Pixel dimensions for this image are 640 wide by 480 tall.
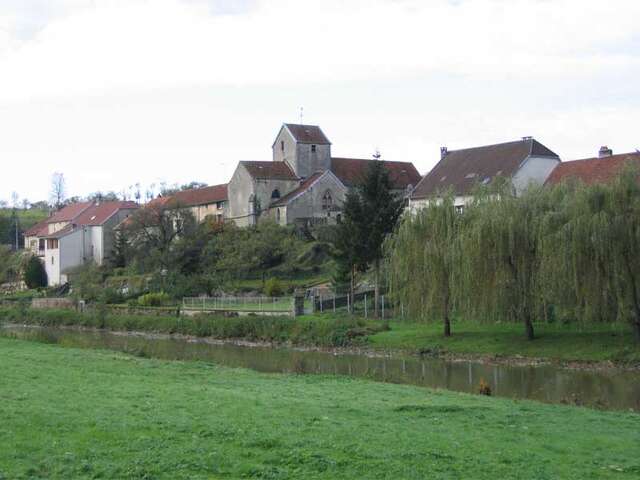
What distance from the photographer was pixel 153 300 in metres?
Answer: 57.6

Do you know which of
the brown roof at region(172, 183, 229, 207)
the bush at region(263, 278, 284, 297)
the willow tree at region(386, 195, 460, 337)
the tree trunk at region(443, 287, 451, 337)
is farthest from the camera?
the brown roof at region(172, 183, 229, 207)

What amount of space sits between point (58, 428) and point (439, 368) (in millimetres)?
20661

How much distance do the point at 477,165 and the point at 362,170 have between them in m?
18.8

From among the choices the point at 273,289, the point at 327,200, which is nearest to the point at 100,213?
the point at 327,200

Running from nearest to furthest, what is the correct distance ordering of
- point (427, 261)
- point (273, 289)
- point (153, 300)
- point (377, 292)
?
point (427, 261) < point (377, 292) < point (273, 289) < point (153, 300)

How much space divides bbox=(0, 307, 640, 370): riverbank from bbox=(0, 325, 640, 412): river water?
1175 millimetres

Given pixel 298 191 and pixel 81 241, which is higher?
pixel 298 191

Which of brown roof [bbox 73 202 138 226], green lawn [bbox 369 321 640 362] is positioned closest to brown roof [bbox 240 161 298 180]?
brown roof [bbox 73 202 138 226]

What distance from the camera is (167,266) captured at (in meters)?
65.9

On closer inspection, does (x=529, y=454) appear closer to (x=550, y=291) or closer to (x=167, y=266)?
(x=550, y=291)

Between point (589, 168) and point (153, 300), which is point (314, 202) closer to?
point (153, 300)

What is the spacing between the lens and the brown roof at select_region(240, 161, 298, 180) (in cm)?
7285

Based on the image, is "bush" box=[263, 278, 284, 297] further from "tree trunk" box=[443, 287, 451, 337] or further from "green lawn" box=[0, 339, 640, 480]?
"green lawn" box=[0, 339, 640, 480]

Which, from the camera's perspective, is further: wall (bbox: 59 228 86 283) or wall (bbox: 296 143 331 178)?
wall (bbox: 59 228 86 283)
